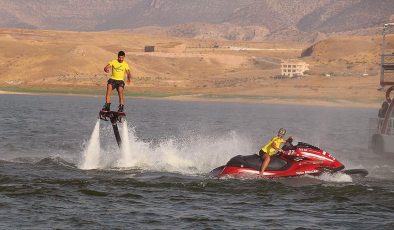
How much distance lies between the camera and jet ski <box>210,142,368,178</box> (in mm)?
25625

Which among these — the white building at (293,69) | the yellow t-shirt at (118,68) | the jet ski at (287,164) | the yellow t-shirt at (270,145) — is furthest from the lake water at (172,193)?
the white building at (293,69)

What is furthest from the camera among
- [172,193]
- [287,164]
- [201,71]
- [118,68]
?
[201,71]

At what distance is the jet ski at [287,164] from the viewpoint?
25625 millimetres

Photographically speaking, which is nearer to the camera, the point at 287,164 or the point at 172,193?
the point at 172,193

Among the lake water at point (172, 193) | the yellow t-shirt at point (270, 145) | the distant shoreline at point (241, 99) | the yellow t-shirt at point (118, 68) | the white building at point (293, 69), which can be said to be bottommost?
the lake water at point (172, 193)

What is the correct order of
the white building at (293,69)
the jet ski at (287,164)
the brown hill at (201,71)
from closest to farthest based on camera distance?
the jet ski at (287,164) < the brown hill at (201,71) < the white building at (293,69)

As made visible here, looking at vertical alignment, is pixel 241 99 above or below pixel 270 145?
below

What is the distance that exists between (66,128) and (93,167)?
2505cm

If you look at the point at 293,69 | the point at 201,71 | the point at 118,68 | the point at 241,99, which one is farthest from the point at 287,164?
the point at 201,71

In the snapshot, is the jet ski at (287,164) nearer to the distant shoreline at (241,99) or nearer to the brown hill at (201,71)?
the distant shoreline at (241,99)

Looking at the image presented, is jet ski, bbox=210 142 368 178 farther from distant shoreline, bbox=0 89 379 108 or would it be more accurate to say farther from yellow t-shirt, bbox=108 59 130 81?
distant shoreline, bbox=0 89 379 108

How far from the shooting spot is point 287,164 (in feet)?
84.9

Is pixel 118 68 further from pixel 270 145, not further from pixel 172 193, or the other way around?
pixel 270 145

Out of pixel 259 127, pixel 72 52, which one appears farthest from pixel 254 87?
pixel 259 127
